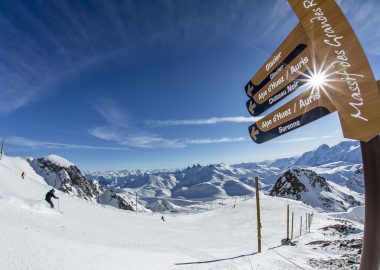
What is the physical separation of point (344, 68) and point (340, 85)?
0.25 m

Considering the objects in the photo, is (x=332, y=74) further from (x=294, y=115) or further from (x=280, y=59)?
(x=280, y=59)

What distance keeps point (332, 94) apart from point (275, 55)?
2029 millimetres

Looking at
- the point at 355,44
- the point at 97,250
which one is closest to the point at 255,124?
the point at 355,44

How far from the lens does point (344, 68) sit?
13.7ft

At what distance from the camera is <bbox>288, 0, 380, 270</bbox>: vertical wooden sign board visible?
3.97m

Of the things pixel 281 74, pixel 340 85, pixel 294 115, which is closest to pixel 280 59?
pixel 281 74

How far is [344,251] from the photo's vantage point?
711 inches

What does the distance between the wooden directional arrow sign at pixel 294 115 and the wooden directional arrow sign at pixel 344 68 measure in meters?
0.29

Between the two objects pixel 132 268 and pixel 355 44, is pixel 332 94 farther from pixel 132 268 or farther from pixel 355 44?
pixel 132 268

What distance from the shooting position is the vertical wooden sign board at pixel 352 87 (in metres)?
3.97

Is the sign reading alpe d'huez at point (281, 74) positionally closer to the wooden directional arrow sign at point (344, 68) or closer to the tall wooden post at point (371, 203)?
the wooden directional arrow sign at point (344, 68)

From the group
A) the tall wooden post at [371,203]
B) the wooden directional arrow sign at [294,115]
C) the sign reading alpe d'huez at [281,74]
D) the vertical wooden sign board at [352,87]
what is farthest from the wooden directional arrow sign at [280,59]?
the tall wooden post at [371,203]

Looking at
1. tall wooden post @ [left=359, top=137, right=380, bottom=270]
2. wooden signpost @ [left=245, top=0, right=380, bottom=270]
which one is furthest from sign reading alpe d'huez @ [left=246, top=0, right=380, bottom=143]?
tall wooden post @ [left=359, top=137, right=380, bottom=270]

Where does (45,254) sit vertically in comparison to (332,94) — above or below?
below
